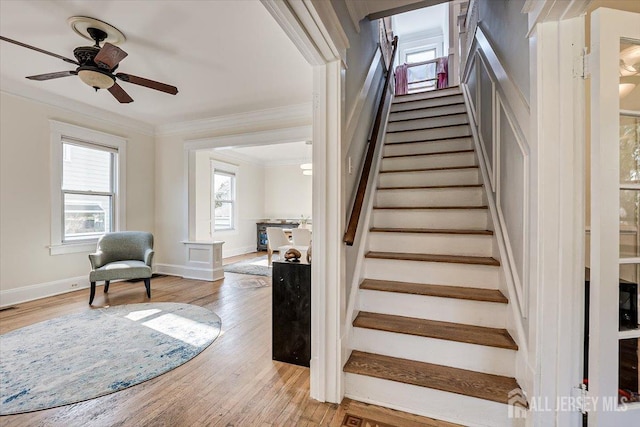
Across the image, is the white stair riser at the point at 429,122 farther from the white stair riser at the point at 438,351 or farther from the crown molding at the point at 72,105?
the crown molding at the point at 72,105

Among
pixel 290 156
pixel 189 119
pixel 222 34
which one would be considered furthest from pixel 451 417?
pixel 290 156

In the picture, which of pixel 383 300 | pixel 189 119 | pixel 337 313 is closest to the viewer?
pixel 337 313

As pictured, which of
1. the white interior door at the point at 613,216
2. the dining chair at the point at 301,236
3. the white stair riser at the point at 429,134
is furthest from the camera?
the dining chair at the point at 301,236

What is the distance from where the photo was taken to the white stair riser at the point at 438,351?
1.56 meters

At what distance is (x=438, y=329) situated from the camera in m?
1.72

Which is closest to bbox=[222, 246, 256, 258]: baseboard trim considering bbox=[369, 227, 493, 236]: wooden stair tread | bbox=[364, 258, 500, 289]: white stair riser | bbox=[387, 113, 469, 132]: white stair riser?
bbox=[387, 113, 469, 132]: white stair riser

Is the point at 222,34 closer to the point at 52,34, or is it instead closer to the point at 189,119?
the point at 52,34

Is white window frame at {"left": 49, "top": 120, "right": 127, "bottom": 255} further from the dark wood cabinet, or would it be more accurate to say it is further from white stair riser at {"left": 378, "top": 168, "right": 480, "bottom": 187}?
white stair riser at {"left": 378, "top": 168, "right": 480, "bottom": 187}

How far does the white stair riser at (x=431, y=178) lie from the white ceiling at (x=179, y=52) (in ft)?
4.78

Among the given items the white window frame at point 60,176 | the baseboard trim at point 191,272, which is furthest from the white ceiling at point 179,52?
the baseboard trim at point 191,272

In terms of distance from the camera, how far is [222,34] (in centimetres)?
238

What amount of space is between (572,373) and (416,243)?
3.87 feet

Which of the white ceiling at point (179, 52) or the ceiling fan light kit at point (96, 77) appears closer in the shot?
the white ceiling at point (179, 52)

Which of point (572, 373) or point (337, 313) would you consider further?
point (337, 313)
